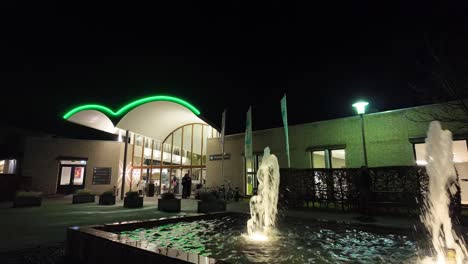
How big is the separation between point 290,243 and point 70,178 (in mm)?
21998

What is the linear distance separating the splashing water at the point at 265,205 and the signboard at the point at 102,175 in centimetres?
1533

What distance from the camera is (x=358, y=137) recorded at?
43.6ft

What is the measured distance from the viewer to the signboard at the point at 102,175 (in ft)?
72.2

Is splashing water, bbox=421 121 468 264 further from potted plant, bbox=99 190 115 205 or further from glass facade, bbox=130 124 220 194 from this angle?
glass facade, bbox=130 124 220 194

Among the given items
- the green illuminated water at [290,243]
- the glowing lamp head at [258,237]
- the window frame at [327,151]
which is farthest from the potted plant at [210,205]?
the window frame at [327,151]

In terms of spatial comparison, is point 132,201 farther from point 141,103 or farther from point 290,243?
point 290,243

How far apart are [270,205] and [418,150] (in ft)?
25.9

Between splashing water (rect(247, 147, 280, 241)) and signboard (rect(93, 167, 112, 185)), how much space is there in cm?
1533

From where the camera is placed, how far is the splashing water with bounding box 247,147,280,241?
6883mm

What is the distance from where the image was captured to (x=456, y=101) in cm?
1059

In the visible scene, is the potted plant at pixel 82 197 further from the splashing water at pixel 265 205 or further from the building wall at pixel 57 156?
the splashing water at pixel 265 205

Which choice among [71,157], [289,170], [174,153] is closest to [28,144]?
[71,157]

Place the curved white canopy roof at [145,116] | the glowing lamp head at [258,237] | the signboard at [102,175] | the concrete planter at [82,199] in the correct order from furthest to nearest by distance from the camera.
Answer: the signboard at [102,175] < the curved white canopy roof at [145,116] < the concrete planter at [82,199] < the glowing lamp head at [258,237]

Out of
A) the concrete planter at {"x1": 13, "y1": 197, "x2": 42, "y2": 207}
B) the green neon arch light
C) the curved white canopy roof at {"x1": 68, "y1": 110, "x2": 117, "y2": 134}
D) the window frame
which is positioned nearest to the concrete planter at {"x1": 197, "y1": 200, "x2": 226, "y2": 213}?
the window frame
